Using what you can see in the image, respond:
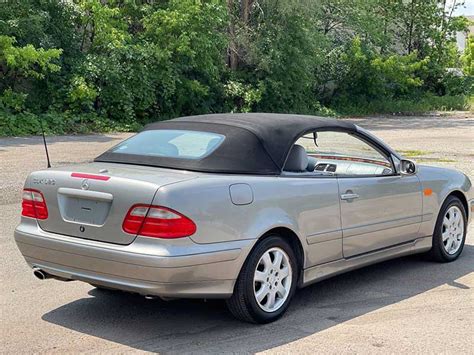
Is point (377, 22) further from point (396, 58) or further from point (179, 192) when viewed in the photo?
point (179, 192)

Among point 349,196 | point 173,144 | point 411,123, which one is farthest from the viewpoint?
point 411,123

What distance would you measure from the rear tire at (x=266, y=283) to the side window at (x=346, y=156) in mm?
1170

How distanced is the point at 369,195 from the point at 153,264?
2212mm

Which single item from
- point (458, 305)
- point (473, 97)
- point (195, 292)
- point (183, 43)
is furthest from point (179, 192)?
point (473, 97)

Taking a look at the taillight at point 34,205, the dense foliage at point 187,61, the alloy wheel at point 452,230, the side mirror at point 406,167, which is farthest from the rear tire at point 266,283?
the dense foliage at point 187,61

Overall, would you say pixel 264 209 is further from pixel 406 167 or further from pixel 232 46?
pixel 232 46

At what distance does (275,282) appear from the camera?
5203 millimetres

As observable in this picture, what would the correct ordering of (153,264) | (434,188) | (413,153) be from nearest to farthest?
(153,264) < (434,188) < (413,153)

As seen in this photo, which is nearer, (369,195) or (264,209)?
(264,209)

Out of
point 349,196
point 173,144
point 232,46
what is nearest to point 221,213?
point 173,144

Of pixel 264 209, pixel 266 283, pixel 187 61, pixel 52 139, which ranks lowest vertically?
pixel 266 283

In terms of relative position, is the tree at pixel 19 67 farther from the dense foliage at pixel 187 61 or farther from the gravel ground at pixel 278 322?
the gravel ground at pixel 278 322

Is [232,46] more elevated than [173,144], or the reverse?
[232,46]

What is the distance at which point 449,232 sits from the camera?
708 centimetres
